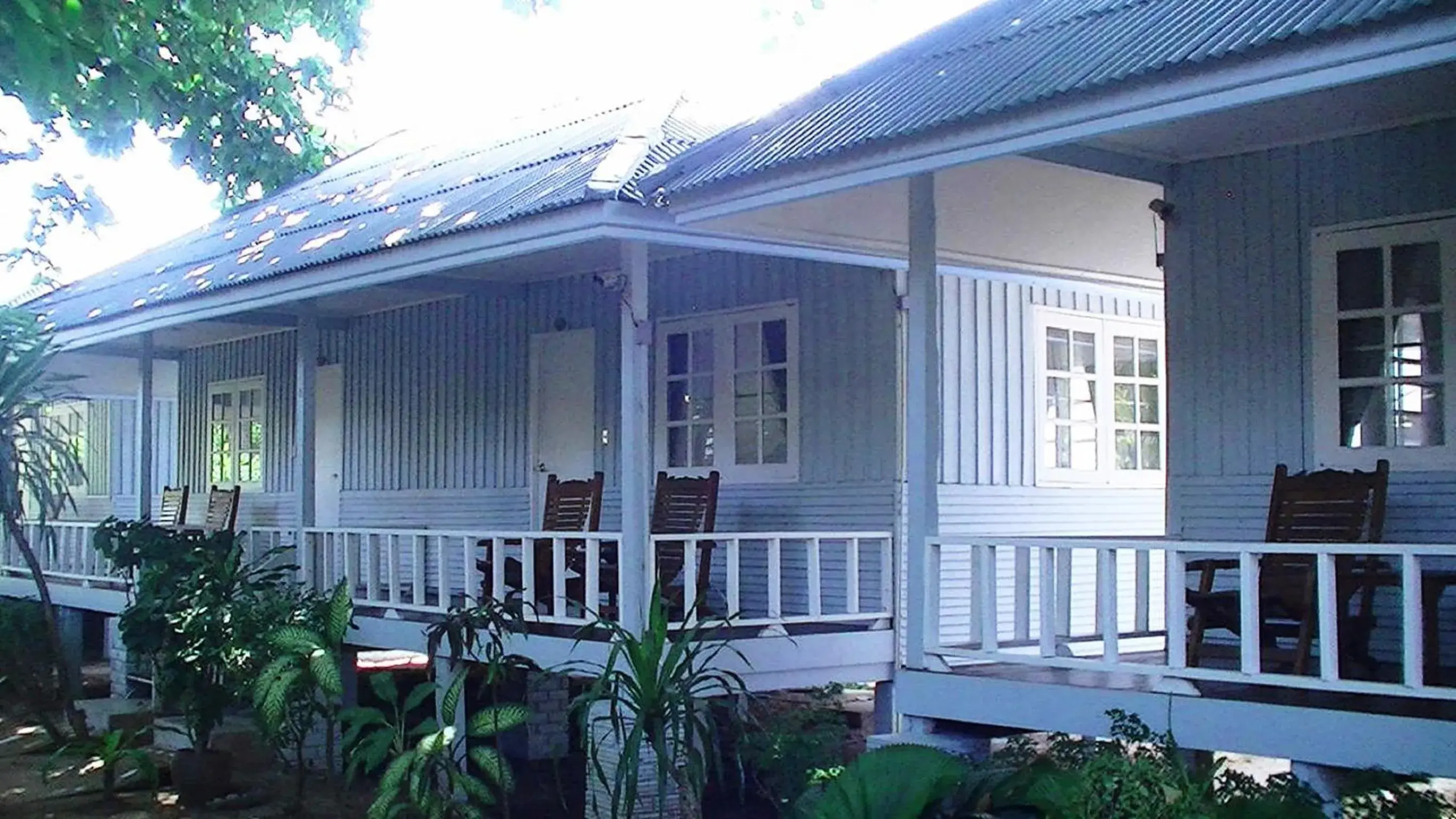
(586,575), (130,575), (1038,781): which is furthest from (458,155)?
(1038,781)

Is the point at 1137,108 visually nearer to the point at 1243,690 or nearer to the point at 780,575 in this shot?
the point at 1243,690

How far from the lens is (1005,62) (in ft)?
25.8

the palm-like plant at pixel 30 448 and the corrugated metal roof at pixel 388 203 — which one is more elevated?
the corrugated metal roof at pixel 388 203

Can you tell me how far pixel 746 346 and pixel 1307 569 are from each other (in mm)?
5360

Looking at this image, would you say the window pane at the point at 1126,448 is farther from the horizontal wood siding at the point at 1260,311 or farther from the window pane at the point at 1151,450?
the horizontal wood siding at the point at 1260,311

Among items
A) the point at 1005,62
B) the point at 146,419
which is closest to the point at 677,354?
the point at 1005,62

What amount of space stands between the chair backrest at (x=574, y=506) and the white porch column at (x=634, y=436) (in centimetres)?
222

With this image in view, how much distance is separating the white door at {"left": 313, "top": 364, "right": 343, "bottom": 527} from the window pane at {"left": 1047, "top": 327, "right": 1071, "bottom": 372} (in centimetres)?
738

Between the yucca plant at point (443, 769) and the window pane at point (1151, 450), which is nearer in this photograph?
the yucca plant at point (443, 769)

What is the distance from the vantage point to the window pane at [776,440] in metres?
11.6

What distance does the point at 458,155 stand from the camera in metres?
14.4

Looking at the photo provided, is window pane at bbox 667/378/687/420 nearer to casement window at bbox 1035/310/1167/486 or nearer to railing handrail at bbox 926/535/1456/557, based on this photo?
casement window at bbox 1035/310/1167/486

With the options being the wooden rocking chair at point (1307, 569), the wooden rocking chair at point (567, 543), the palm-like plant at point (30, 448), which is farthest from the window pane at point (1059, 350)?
the palm-like plant at point (30, 448)

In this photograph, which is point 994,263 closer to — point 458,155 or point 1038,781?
point 1038,781
